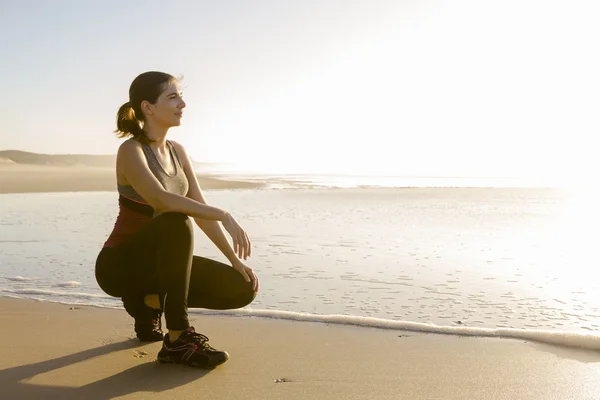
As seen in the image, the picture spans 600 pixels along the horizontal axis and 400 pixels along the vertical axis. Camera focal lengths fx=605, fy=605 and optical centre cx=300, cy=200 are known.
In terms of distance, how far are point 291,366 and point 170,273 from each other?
764 mm

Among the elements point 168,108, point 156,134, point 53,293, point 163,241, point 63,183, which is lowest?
point 53,293

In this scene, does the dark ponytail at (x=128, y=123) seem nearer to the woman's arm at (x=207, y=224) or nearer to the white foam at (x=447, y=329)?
the woman's arm at (x=207, y=224)

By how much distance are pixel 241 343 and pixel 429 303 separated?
1723 mm

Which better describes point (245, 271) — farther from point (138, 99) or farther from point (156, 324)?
point (138, 99)

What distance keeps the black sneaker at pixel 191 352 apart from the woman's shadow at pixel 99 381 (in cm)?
4

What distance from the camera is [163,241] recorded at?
116 inches

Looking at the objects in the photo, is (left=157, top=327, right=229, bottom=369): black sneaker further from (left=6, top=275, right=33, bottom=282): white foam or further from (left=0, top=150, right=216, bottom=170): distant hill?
(left=0, top=150, right=216, bottom=170): distant hill

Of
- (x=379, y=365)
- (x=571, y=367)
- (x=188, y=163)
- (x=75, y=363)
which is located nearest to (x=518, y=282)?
(x=571, y=367)

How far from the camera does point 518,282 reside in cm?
543

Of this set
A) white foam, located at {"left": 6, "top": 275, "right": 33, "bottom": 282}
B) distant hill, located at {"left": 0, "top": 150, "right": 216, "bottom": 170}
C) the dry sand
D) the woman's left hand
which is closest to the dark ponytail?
the woman's left hand

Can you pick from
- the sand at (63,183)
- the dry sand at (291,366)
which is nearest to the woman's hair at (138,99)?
the dry sand at (291,366)

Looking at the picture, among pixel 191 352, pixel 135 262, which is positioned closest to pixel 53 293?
pixel 135 262

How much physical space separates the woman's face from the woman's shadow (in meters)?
1.26

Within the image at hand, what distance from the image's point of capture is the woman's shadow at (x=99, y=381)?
2.60m
